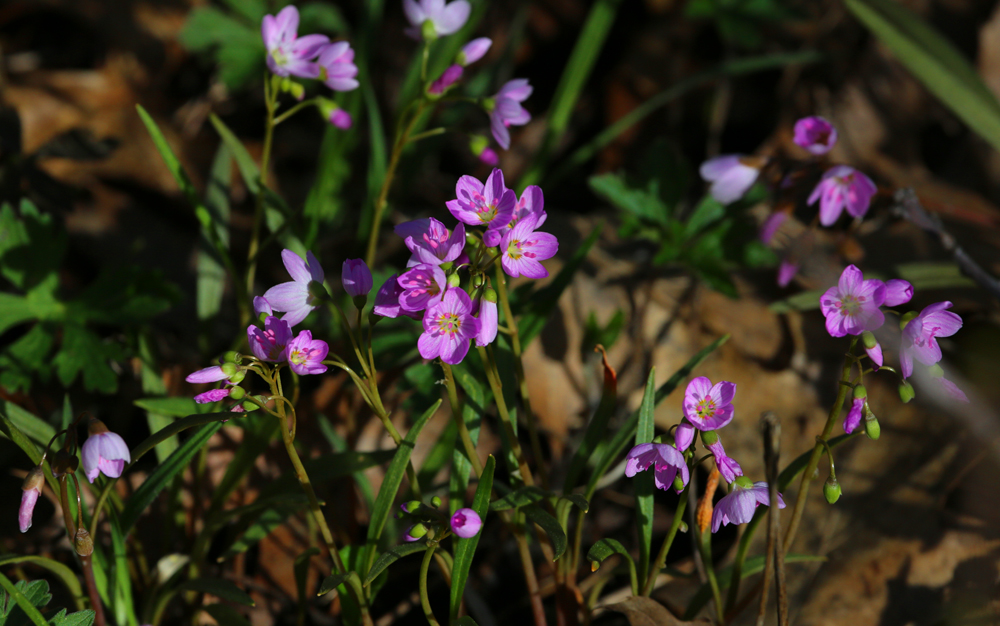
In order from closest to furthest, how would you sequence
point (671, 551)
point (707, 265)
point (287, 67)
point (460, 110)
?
point (287, 67)
point (671, 551)
point (707, 265)
point (460, 110)

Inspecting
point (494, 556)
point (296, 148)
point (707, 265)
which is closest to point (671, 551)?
point (494, 556)

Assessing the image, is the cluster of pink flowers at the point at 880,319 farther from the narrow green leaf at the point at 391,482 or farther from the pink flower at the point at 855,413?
the narrow green leaf at the point at 391,482

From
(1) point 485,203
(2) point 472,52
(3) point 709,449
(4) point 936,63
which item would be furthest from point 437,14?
(4) point 936,63

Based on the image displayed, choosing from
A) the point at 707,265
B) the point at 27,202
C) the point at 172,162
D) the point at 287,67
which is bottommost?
the point at 707,265

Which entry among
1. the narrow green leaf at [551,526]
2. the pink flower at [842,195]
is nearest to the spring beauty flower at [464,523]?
the narrow green leaf at [551,526]

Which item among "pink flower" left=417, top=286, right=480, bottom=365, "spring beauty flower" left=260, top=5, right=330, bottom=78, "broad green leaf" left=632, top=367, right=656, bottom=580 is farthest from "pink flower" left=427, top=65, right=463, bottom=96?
"broad green leaf" left=632, top=367, right=656, bottom=580

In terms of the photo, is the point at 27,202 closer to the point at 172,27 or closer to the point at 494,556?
the point at 494,556
